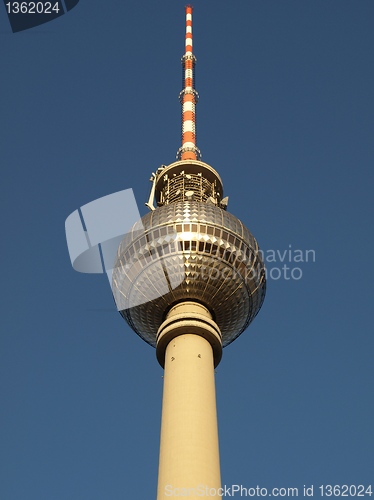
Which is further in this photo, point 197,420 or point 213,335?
point 213,335

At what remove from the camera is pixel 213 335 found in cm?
3809

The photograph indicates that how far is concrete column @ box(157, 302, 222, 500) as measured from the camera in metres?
31.7

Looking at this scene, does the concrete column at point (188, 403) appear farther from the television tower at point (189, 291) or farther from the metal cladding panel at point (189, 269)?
the metal cladding panel at point (189, 269)

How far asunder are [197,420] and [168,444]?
165 centimetres

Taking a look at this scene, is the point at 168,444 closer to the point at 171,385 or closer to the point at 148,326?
the point at 171,385

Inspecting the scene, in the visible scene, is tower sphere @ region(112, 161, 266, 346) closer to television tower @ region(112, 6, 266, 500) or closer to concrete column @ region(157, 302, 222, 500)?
television tower @ region(112, 6, 266, 500)

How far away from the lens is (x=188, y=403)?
113 feet

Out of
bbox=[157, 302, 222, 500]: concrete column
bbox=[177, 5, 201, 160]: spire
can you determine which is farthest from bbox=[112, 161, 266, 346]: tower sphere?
bbox=[177, 5, 201, 160]: spire

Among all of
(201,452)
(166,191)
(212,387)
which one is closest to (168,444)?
(201,452)

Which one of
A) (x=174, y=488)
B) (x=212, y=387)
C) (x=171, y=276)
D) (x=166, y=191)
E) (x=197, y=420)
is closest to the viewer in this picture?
(x=174, y=488)

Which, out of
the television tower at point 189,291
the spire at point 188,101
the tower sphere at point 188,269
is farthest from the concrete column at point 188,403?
the spire at point 188,101


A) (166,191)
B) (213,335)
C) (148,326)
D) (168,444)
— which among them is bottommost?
(168,444)

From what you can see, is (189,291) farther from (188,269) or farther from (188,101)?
(188,101)

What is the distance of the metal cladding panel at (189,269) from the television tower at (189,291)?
5cm
